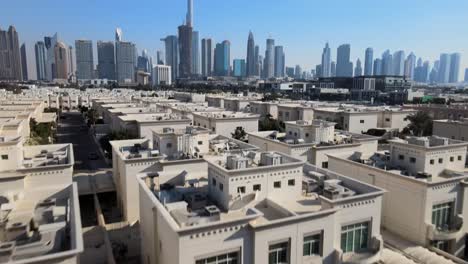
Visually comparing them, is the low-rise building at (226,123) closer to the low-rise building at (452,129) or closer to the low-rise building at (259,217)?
the low-rise building at (259,217)

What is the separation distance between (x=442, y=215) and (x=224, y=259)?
17.8 metres

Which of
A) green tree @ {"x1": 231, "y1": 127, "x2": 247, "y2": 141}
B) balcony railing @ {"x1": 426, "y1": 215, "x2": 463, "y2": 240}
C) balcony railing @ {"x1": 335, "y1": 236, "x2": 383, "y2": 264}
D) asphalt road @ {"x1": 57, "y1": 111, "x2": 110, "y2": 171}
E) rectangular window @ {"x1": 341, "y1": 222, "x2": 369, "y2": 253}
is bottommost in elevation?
asphalt road @ {"x1": 57, "y1": 111, "x2": 110, "y2": 171}

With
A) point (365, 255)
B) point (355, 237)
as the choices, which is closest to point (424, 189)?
point (355, 237)

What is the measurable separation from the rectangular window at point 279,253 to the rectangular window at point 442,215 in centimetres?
1334

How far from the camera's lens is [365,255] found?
18562mm

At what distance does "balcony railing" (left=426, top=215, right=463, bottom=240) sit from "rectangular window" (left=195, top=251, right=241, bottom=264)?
49.1ft

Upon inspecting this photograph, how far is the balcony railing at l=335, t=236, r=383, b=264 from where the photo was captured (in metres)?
17.7

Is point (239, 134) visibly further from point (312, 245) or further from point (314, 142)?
point (312, 245)

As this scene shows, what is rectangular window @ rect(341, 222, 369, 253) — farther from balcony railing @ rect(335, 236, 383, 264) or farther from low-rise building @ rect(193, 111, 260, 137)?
low-rise building @ rect(193, 111, 260, 137)

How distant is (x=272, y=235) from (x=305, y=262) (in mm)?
2589

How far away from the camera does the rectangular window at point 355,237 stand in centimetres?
1844

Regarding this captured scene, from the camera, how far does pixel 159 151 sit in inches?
1185

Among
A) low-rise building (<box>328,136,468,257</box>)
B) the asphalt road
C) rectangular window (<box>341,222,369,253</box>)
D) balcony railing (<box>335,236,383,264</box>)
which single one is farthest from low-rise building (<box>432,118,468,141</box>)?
the asphalt road

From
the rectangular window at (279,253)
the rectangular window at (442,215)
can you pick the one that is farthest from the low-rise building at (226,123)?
the rectangular window at (279,253)
